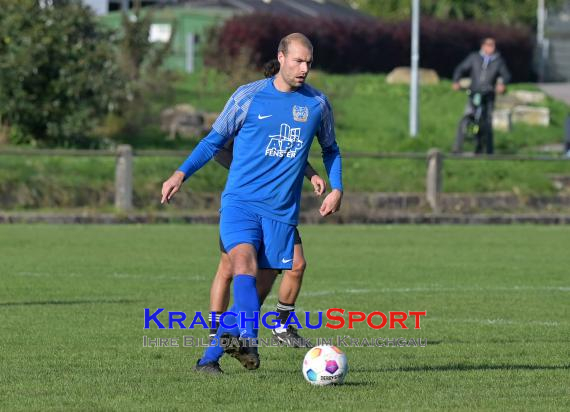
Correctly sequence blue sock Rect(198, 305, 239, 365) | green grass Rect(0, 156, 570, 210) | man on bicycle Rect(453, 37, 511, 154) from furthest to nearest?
man on bicycle Rect(453, 37, 511, 154), green grass Rect(0, 156, 570, 210), blue sock Rect(198, 305, 239, 365)

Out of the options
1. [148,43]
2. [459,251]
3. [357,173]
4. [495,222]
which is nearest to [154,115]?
[148,43]

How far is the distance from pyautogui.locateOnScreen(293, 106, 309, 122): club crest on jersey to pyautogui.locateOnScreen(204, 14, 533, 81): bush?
41.1m

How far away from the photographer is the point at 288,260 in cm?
943

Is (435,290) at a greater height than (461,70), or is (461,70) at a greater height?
(461,70)

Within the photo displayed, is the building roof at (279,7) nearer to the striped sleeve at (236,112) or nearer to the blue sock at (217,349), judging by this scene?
the striped sleeve at (236,112)

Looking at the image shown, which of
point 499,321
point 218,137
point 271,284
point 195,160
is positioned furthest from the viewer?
point 499,321

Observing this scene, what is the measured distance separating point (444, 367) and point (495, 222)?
18103 millimetres

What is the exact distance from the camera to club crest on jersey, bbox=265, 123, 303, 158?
9.33 m

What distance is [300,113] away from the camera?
9.37 metres

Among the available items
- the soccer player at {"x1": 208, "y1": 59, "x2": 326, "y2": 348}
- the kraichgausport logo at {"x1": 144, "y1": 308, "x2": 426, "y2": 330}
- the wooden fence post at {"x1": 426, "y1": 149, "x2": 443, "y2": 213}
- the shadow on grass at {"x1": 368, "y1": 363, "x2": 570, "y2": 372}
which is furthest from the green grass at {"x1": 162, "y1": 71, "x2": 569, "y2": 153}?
the shadow on grass at {"x1": 368, "y1": 363, "x2": 570, "y2": 372}

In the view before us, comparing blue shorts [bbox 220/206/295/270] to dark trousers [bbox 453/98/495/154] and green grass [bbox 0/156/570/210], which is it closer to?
green grass [bbox 0/156/570/210]

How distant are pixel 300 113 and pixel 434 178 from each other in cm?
1883

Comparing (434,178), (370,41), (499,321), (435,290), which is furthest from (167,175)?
(370,41)

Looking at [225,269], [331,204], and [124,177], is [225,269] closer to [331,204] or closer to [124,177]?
[331,204]
